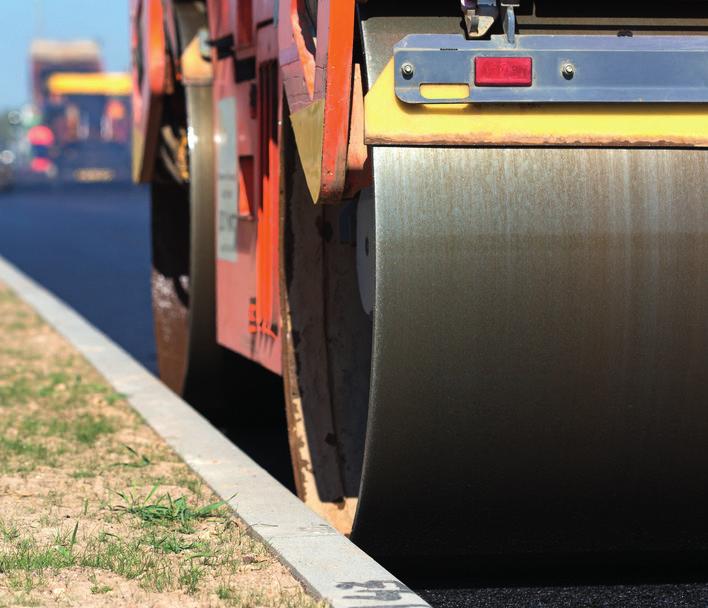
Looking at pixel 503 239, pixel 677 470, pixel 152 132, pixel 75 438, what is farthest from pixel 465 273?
pixel 152 132

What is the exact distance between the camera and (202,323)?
6.87m

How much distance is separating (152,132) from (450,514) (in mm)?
3712

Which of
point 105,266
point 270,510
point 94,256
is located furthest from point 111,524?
point 94,256

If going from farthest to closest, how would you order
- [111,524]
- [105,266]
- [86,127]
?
[86,127] < [105,266] < [111,524]

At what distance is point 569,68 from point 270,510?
1547mm

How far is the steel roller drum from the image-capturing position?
152 inches

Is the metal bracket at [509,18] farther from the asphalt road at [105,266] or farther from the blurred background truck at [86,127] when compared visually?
the blurred background truck at [86,127]

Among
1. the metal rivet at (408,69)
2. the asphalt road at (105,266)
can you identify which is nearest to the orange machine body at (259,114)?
the metal rivet at (408,69)

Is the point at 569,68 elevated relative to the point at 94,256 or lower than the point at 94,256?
elevated

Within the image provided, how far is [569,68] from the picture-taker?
12.6ft

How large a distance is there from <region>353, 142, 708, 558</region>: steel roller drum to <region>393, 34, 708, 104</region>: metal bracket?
0.45ft

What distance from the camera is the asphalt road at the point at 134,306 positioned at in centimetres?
445

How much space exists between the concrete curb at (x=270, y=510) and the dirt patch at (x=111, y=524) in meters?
0.05

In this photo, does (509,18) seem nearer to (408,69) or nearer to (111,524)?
(408,69)
